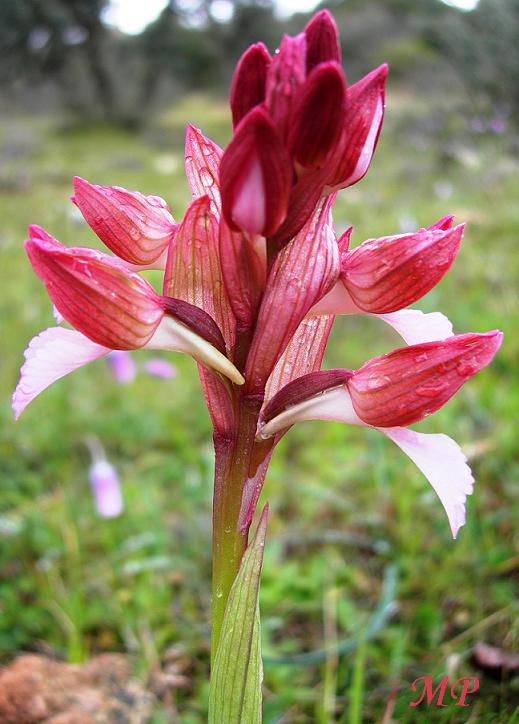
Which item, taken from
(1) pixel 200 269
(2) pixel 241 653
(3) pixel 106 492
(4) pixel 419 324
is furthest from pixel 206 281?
(3) pixel 106 492

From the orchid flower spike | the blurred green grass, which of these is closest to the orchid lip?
the orchid flower spike

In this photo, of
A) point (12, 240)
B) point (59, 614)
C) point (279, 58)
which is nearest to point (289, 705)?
point (59, 614)

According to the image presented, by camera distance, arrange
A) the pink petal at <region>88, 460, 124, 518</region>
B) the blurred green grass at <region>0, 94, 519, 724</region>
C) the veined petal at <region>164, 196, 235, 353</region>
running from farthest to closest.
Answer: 1. the pink petal at <region>88, 460, 124, 518</region>
2. the blurred green grass at <region>0, 94, 519, 724</region>
3. the veined petal at <region>164, 196, 235, 353</region>

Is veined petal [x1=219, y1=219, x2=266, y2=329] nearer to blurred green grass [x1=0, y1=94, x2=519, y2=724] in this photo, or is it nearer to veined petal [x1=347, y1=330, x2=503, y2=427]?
veined petal [x1=347, y1=330, x2=503, y2=427]

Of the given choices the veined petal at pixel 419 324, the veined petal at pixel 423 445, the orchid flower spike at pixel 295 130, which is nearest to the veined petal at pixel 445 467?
the veined petal at pixel 423 445

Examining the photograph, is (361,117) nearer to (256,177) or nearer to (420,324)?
(256,177)

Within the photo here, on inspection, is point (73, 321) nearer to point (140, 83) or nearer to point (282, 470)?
point (282, 470)
